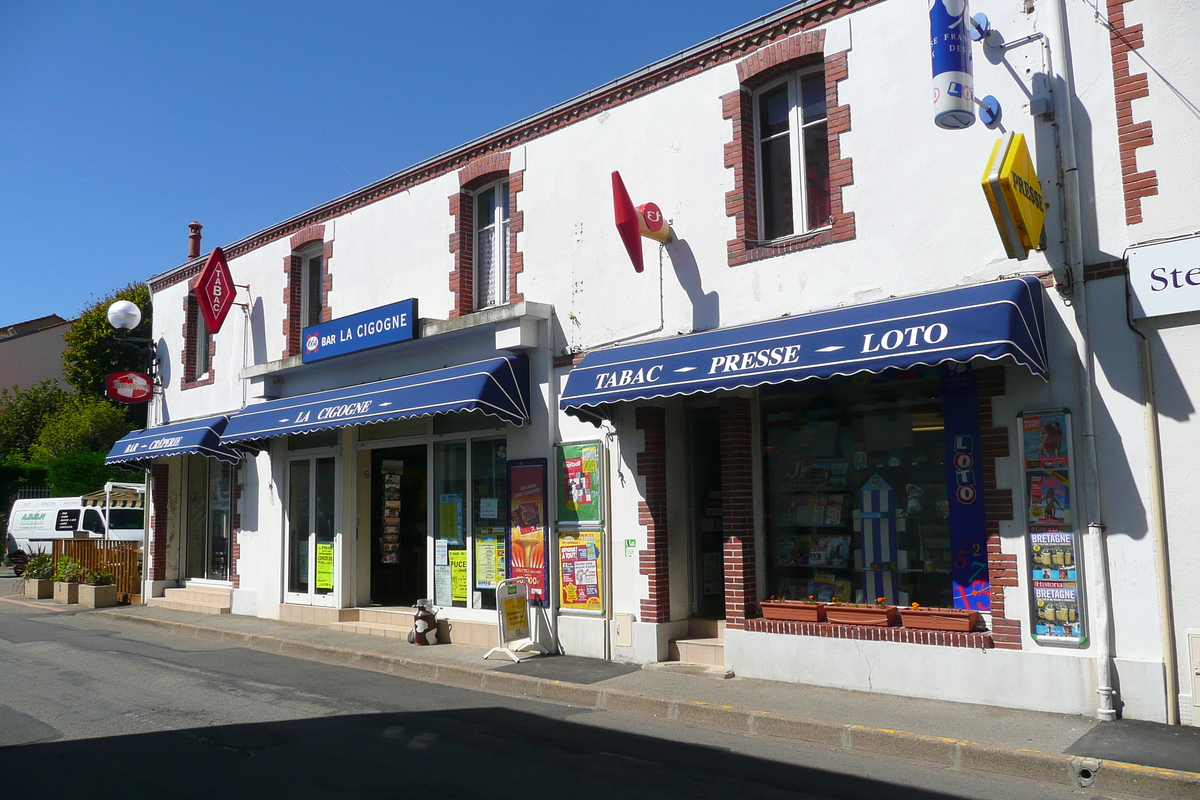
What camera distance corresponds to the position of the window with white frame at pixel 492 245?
42.6 feet

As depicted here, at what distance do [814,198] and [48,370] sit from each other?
4341cm

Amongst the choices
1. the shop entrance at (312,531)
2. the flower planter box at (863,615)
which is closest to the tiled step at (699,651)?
the flower planter box at (863,615)

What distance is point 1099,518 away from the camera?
7.42m

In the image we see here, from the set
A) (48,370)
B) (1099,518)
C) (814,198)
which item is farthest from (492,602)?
(48,370)

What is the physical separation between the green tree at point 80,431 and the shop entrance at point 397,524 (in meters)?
22.7

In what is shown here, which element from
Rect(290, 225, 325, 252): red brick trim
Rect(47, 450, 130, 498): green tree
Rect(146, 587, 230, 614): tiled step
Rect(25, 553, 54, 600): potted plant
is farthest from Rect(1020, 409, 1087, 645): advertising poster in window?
Rect(47, 450, 130, 498): green tree

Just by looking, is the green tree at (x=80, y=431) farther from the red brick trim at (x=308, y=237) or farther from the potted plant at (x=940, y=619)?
the potted plant at (x=940, y=619)

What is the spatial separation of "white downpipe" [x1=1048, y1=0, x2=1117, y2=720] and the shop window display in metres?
1.06

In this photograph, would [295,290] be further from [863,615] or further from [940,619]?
[940,619]

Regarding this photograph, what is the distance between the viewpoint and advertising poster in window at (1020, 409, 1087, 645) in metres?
7.52

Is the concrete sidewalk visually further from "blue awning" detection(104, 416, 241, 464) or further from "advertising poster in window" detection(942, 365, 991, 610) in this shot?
"blue awning" detection(104, 416, 241, 464)

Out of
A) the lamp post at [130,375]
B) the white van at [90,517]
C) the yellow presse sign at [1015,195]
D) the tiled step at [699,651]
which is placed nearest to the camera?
the yellow presse sign at [1015,195]

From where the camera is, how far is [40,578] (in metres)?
20.1

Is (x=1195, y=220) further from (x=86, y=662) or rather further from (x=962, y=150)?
(x=86, y=662)
